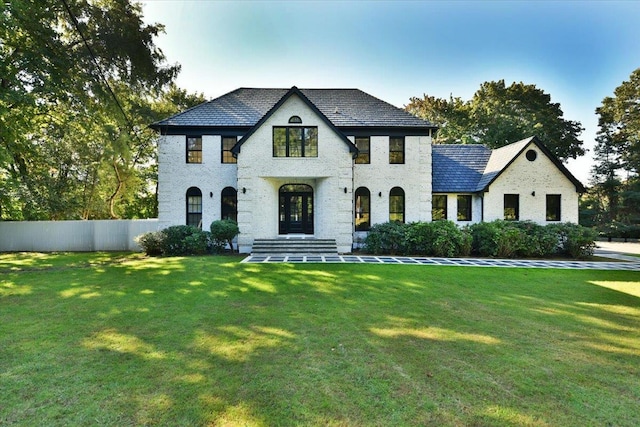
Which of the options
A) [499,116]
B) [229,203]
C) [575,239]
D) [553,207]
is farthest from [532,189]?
[499,116]

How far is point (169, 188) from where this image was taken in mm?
16922

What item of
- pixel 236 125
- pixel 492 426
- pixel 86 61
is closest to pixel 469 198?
pixel 236 125

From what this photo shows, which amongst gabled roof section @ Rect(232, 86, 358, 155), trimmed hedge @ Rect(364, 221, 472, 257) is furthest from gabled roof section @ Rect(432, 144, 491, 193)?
gabled roof section @ Rect(232, 86, 358, 155)

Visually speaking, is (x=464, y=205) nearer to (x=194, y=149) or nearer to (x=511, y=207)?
(x=511, y=207)

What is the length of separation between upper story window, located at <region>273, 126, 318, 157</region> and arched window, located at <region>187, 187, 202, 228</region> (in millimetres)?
5498

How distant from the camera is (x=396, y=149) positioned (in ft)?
57.1

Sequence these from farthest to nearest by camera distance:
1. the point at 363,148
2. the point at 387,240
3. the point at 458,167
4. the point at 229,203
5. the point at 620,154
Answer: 1. the point at 620,154
2. the point at 458,167
3. the point at 363,148
4. the point at 229,203
5. the point at 387,240

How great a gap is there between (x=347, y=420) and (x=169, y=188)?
17.0m

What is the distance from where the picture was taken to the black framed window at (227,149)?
672 inches

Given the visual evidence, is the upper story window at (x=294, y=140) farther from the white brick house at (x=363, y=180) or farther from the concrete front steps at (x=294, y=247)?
the concrete front steps at (x=294, y=247)

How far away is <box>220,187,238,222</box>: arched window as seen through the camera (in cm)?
1708

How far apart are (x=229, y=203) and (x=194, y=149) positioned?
146 inches

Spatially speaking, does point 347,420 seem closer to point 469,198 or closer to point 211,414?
point 211,414

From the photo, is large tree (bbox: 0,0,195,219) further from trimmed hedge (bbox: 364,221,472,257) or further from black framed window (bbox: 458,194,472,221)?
black framed window (bbox: 458,194,472,221)
